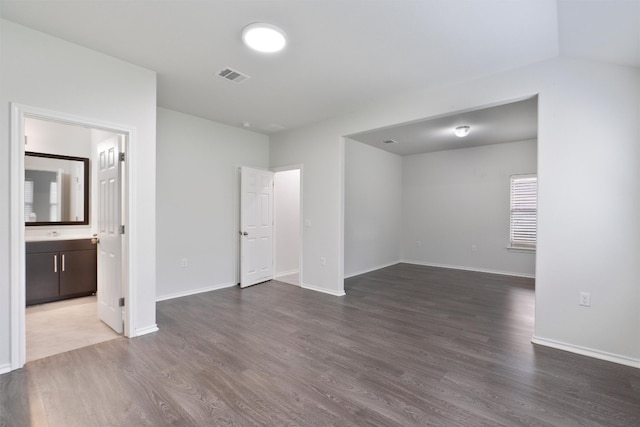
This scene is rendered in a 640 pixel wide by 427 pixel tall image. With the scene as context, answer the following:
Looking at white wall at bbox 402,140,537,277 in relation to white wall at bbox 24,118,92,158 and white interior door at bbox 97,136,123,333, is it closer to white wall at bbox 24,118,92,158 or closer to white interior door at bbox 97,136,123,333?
white interior door at bbox 97,136,123,333

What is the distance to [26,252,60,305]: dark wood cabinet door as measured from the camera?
3.92m

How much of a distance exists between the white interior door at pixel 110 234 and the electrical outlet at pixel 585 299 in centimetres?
450

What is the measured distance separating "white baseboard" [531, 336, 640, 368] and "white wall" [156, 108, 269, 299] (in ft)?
14.2

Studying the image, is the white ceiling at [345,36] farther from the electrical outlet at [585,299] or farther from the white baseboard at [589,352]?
the white baseboard at [589,352]

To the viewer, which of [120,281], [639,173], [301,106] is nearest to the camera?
[639,173]

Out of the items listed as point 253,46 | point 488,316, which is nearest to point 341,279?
point 488,316

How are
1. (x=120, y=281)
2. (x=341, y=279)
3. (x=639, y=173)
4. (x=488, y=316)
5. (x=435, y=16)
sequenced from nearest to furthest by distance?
(x=435, y=16)
(x=639, y=173)
(x=120, y=281)
(x=488, y=316)
(x=341, y=279)

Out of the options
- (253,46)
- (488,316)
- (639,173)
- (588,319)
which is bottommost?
(488,316)

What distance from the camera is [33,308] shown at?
3.84m

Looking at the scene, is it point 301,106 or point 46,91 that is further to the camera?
point 301,106

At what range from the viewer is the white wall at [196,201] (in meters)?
4.25

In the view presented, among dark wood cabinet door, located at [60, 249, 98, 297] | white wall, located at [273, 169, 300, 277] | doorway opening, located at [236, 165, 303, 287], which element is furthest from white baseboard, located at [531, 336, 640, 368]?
dark wood cabinet door, located at [60, 249, 98, 297]

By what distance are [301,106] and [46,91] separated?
2.68m

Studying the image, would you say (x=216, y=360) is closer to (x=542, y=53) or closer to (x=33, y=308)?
(x=33, y=308)
